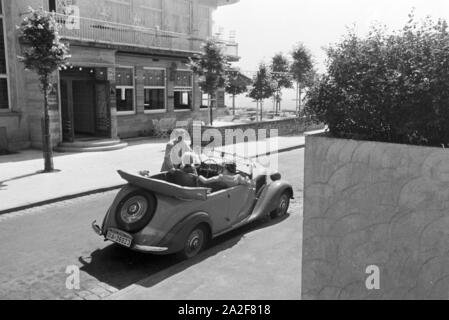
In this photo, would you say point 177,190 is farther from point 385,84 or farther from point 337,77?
point 385,84

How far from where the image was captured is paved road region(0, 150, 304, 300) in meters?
5.90

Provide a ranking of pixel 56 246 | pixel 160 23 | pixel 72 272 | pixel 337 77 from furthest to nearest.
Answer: pixel 160 23
pixel 56 246
pixel 72 272
pixel 337 77

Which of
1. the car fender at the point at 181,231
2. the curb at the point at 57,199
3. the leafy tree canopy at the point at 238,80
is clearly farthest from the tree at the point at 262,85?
the car fender at the point at 181,231

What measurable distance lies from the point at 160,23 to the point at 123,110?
20.4 feet

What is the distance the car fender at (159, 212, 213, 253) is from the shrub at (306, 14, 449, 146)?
2.78 meters

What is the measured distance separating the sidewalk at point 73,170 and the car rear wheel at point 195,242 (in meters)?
4.85

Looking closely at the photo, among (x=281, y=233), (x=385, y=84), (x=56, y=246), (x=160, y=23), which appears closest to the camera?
(x=385, y=84)

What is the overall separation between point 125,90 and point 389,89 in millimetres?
18306

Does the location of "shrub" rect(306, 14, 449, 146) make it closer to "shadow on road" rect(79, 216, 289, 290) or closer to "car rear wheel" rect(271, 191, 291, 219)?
"shadow on road" rect(79, 216, 289, 290)

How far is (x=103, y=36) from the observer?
65.8 feet

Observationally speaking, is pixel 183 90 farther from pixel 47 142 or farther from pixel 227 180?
pixel 227 180

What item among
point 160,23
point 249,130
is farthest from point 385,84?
point 160,23

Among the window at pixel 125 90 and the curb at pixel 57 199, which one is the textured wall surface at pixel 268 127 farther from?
the curb at pixel 57 199

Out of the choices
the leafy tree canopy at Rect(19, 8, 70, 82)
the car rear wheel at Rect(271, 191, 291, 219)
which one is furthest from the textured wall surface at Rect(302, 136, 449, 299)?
the leafy tree canopy at Rect(19, 8, 70, 82)
